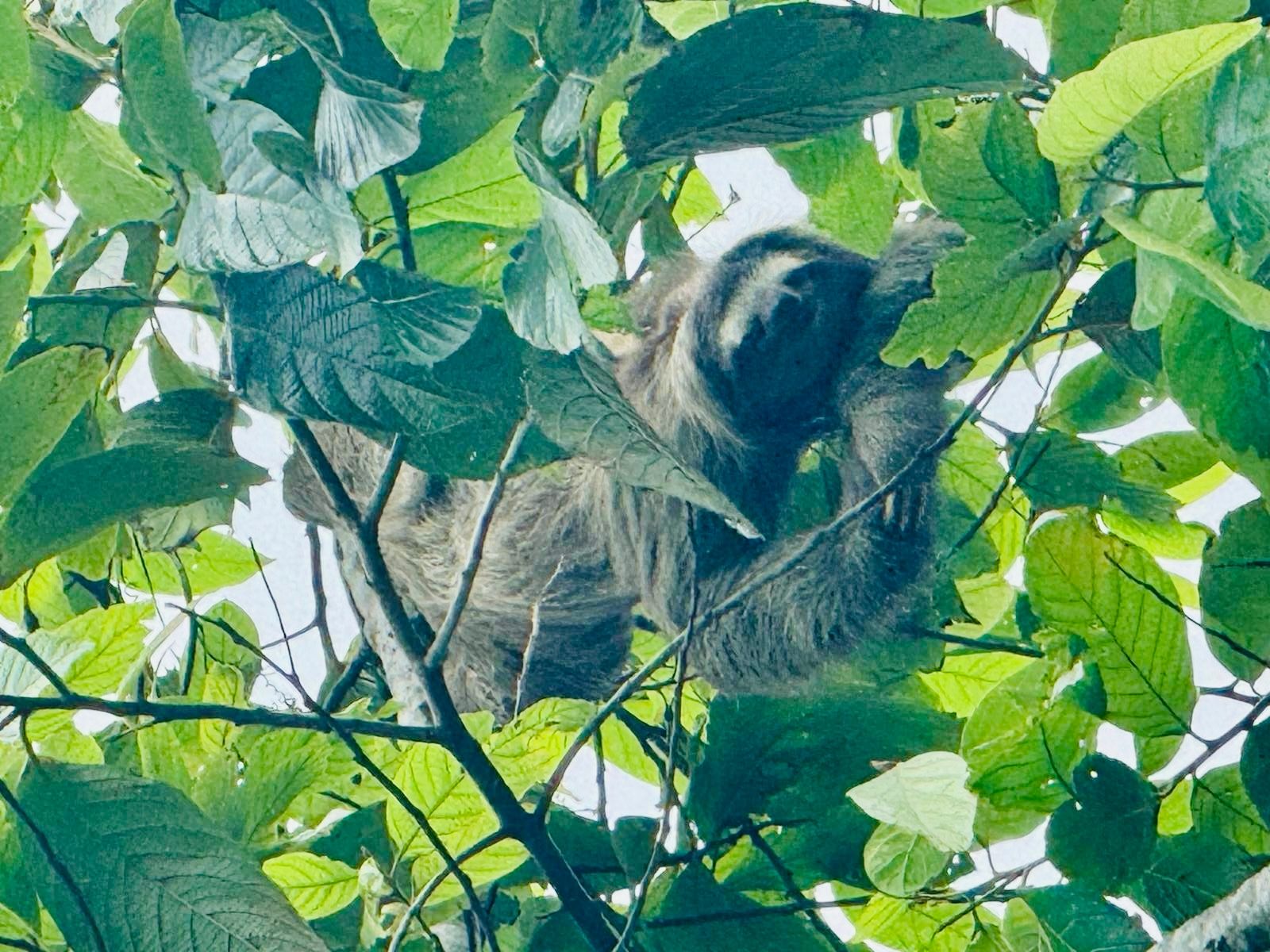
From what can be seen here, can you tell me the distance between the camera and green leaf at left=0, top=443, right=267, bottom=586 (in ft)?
2.49

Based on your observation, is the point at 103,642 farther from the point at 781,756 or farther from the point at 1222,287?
the point at 1222,287

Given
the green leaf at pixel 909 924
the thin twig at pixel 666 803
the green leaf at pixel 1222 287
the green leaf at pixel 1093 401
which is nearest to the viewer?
the green leaf at pixel 1222 287

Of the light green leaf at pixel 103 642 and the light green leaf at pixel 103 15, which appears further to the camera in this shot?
the light green leaf at pixel 103 642

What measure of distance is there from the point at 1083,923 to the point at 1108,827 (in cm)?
6

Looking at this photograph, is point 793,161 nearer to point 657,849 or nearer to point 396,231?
point 396,231

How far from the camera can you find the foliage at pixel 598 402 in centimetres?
57

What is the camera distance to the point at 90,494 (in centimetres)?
76

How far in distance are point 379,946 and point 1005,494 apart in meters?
0.55

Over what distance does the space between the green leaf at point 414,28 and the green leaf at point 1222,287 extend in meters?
0.31

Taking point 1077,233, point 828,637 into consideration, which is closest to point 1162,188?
point 1077,233

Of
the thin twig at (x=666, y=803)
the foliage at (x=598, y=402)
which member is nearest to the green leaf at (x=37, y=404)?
the foliage at (x=598, y=402)

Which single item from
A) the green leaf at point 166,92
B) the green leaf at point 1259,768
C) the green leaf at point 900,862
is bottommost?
the green leaf at point 900,862

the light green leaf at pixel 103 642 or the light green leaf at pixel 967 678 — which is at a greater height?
the light green leaf at pixel 103 642

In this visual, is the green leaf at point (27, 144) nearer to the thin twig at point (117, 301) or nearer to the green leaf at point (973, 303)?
the thin twig at point (117, 301)
